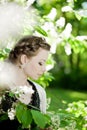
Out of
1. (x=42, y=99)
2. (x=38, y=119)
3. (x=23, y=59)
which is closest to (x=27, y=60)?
(x=23, y=59)

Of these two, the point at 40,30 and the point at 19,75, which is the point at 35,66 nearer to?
the point at 19,75

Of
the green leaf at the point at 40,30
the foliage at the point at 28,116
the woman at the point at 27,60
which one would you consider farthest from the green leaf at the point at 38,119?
the green leaf at the point at 40,30

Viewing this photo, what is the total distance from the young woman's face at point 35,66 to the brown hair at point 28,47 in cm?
2

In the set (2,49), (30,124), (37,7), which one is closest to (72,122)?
(30,124)

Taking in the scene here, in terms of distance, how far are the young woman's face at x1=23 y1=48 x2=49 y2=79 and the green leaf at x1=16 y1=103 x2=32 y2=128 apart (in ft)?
0.90

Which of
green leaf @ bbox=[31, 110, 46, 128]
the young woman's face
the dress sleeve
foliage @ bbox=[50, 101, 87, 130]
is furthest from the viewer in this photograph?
the dress sleeve

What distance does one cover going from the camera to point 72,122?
2117 millimetres

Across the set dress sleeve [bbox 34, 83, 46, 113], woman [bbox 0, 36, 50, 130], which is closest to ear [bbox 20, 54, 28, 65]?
woman [bbox 0, 36, 50, 130]

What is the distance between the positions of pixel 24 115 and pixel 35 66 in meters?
0.30

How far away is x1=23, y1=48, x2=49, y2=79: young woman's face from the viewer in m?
2.11

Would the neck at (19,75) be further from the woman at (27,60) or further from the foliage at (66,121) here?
the foliage at (66,121)

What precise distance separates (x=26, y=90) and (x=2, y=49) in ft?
2.07

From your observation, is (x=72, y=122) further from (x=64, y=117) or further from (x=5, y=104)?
(x=5, y=104)

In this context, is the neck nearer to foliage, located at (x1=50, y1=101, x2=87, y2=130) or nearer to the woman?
the woman
